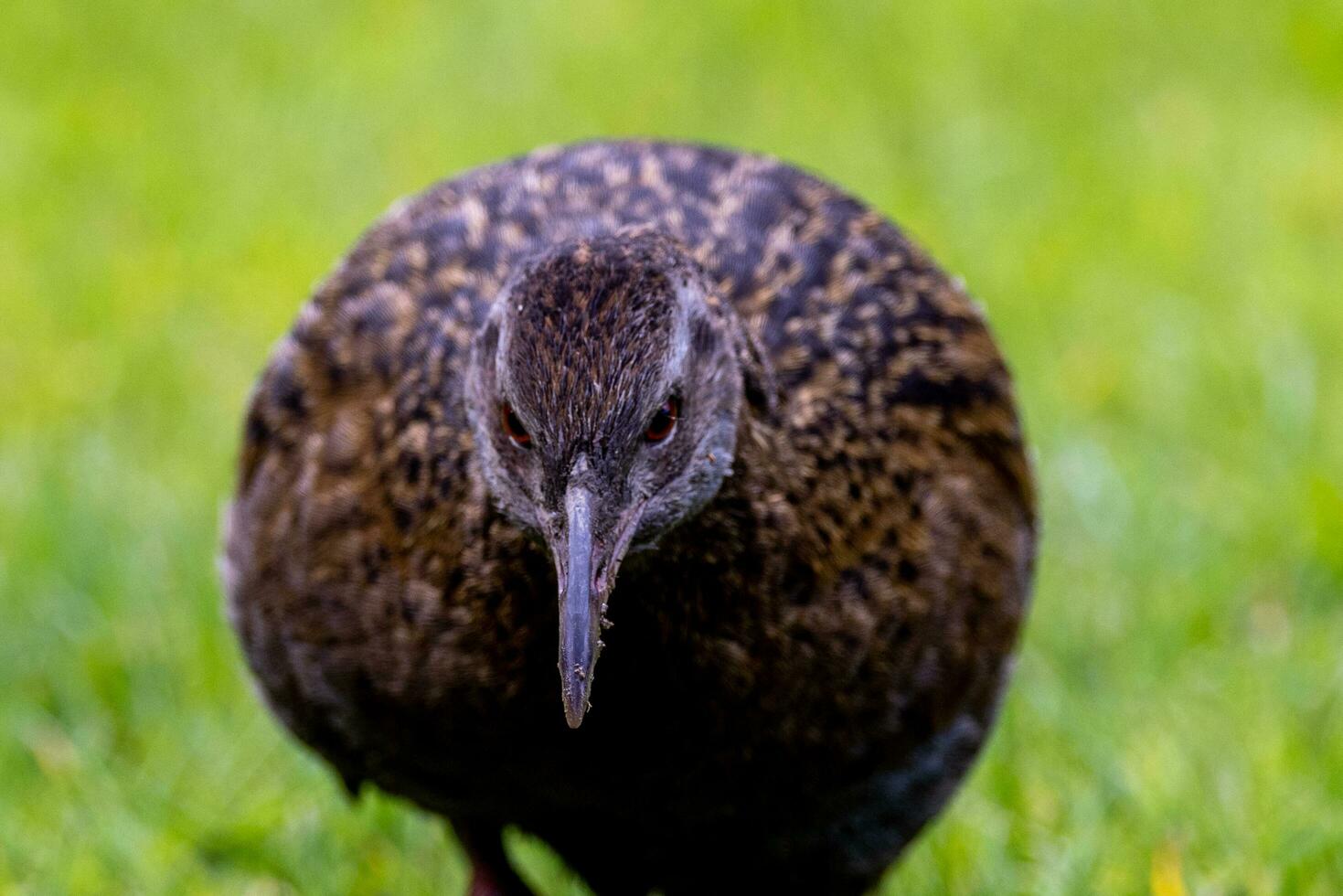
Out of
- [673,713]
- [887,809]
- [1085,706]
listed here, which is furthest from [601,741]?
[1085,706]

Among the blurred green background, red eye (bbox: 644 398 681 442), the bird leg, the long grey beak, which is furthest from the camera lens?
the blurred green background

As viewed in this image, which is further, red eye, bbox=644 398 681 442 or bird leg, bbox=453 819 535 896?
bird leg, bbox=453 819 535 896

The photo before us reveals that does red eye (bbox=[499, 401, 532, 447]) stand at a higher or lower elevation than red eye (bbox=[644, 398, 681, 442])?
lower

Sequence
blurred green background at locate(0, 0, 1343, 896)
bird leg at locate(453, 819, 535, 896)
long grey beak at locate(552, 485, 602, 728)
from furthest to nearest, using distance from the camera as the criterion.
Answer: blurred green background at locate(0, 0, 1343, 896) < bird leg at locate(453, 819, 535, 896) < long grey beak at locate(552, 485, 602, 728)

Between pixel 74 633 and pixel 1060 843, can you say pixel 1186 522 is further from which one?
pixel 74 633

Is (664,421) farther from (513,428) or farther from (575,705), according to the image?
(575,705)

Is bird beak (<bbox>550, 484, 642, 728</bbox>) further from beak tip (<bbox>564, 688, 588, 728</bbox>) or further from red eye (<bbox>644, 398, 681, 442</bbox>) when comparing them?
red eye (<bbox>644, 398, 681, 442</bbox>)

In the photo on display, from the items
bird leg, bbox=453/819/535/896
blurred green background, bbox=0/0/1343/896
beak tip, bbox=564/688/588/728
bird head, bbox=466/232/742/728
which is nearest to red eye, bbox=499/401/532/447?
bird head, bbox=466/232/742/728
